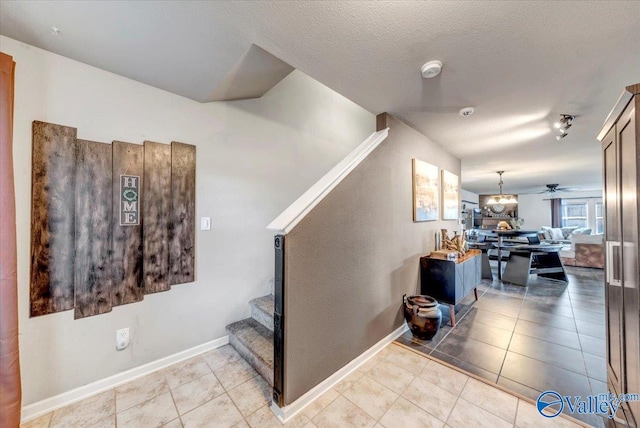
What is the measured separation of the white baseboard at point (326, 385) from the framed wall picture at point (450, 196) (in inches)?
77.9

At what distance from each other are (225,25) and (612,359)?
9.64ft

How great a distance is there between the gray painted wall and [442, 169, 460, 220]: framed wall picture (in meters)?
0.79

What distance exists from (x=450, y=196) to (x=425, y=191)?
94 centimetres

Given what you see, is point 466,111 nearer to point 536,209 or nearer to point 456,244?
point 456,244

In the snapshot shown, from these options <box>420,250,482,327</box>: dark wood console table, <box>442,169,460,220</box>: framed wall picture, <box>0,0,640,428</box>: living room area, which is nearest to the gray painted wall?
<box>0,0,640,428</box>: living room area

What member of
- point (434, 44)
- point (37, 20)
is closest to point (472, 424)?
point (434, 44)

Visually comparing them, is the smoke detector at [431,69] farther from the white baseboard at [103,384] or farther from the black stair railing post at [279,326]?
the white baseboard at [103,384]

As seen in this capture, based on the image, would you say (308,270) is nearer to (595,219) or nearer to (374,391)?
(374,391)

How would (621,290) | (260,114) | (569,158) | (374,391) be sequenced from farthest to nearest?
(569,158), (260,114), (374,391), (621,290)

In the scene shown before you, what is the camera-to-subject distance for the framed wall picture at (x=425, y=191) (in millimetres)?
2750

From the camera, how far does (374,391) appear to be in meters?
1.70

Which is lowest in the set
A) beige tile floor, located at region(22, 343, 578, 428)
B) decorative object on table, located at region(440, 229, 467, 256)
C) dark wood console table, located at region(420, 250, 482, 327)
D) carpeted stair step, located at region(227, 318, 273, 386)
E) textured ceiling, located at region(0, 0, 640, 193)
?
beige tile floor, located at region(22, 343, 578, 428)

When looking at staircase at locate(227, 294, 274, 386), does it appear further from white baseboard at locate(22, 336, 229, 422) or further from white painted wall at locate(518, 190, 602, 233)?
white painted wall at locate(518, 190, 602, 233)

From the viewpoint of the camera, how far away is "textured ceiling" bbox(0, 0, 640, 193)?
3.90 feet
